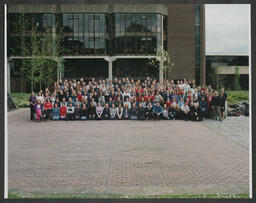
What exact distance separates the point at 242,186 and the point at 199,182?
0.84 m

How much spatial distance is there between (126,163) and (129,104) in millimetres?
A: 10262

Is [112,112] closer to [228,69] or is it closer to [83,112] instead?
[83,112]

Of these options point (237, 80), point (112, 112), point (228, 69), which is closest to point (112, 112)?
point (112, 112)

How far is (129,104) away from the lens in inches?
712

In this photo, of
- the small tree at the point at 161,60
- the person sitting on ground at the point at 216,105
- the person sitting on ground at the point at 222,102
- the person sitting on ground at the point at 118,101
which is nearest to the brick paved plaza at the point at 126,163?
the person sitting on ground at the point at 216,105

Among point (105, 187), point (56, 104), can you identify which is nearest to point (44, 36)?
point (56, 104)

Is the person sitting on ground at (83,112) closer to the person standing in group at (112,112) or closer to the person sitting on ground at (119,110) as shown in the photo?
the person standing in group at (112,112)

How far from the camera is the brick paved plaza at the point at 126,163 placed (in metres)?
6.04

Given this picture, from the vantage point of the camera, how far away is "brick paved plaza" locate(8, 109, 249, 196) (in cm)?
604

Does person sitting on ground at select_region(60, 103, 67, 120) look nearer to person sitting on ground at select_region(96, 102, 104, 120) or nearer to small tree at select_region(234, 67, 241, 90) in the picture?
person sitting on ground at select_region(96, 102, 104, 120)

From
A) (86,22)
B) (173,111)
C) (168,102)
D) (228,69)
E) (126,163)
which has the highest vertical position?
(86,22)

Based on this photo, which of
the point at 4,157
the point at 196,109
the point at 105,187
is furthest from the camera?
the point at 196,109

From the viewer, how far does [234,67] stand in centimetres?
5422

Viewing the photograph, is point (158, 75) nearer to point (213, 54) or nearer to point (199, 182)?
point (213, 54)
